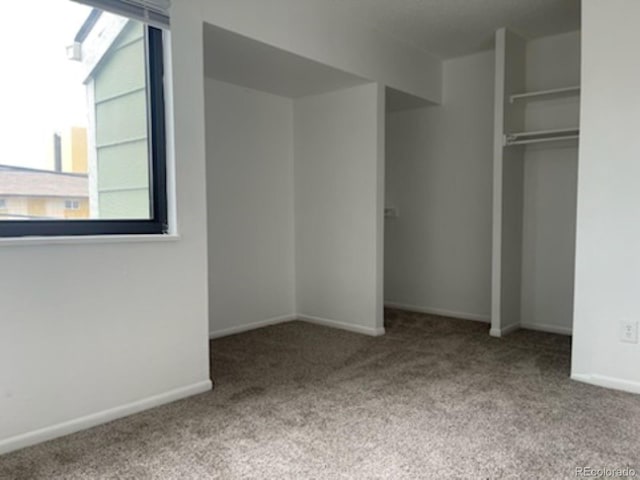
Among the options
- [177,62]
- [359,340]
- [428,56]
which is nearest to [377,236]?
[359,340]

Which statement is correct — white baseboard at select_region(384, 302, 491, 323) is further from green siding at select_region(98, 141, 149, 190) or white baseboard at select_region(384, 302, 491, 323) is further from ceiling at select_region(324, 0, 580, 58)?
green siding at select_region(98, 141, 149, 190)

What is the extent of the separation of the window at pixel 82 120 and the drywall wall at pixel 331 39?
1.59ft

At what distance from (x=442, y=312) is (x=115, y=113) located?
11.2ft

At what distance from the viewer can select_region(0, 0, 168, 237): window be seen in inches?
82.1

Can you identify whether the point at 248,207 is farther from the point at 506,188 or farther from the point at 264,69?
the point at 506,188

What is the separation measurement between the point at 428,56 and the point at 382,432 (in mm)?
3354

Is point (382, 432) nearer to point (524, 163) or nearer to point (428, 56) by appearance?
point (524, 163)

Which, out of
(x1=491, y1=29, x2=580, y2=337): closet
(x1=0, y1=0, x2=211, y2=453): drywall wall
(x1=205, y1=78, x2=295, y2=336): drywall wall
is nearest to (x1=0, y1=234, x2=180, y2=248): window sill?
(x1=0, y1=0, x2=211, y2=453): drywall wall

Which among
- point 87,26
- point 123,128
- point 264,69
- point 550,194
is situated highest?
point 264,69

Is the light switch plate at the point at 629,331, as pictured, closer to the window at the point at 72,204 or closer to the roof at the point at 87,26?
the window at the point at 72,204

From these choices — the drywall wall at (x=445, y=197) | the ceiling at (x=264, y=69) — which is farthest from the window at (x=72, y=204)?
Answer: the drywall wall at (x=445, y=197)

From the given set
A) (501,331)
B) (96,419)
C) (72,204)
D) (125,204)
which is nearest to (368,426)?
(96,419)

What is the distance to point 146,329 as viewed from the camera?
94.5 inches

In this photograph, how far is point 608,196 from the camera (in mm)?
2654
